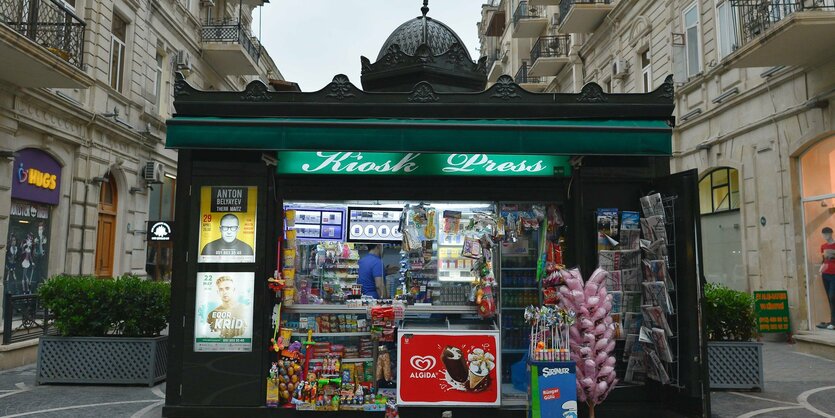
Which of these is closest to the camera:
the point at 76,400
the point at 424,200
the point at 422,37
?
the point at 424,200

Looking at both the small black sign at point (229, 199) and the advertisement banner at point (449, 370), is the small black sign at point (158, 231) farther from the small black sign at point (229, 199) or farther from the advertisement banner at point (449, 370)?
the advertisement banner at point (449, 370)

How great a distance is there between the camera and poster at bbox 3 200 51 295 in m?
11.4

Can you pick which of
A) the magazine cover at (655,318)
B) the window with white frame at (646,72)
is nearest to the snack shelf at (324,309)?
the magazine cover at (655,318)

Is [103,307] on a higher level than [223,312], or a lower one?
lower

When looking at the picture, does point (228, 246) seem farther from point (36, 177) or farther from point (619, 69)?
point (619, 69)

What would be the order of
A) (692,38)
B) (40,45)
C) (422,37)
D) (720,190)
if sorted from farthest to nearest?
(692,38)
(720,190)
(40,45)
(422,37)

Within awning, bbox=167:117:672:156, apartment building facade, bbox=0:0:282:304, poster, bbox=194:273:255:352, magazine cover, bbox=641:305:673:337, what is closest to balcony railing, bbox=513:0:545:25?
apartment building facade, bbox=0:0:282:304

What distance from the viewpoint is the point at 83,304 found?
7.96 metres

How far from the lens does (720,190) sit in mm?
14383

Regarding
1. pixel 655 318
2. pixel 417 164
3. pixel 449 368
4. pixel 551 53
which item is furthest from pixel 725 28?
pixel 551 53

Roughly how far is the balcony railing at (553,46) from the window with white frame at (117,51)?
17626 millimetres

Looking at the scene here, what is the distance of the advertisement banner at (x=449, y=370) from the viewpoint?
6094 millimetres

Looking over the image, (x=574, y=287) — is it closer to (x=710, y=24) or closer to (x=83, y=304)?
(x=83, y=304)

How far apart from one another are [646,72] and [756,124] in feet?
21.4
